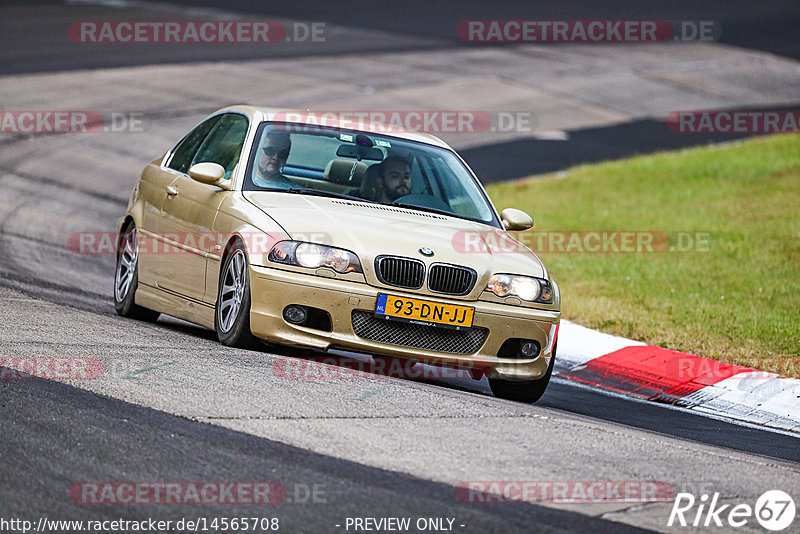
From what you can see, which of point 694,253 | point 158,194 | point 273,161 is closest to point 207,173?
point 273,161

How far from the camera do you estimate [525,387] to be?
8281 millimetres

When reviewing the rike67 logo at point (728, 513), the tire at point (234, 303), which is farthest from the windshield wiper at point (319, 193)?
the rike67 logo at point (728, 513)

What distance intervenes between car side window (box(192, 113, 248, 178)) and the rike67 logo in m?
4.33

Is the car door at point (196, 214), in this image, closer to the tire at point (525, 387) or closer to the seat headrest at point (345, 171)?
the seat headrest at point (345, 171)

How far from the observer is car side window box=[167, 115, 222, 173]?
9.50 metres

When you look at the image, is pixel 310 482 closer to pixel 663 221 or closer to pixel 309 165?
pixel 309 165

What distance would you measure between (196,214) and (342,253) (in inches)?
58.1

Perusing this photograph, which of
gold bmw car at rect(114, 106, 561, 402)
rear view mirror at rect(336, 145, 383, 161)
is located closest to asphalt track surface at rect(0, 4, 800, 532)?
gold bmw car at rect(114, 106, 561, 402)

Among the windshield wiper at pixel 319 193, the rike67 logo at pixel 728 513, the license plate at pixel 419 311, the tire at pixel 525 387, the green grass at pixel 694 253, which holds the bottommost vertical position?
the green grass at pixel 694 253

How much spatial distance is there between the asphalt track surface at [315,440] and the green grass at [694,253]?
2132 millimetres

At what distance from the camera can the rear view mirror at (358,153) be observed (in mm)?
8852

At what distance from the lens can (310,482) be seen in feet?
17.1

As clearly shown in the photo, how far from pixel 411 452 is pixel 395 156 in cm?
352

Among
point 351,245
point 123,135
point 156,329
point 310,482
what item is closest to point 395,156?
point 351,245
